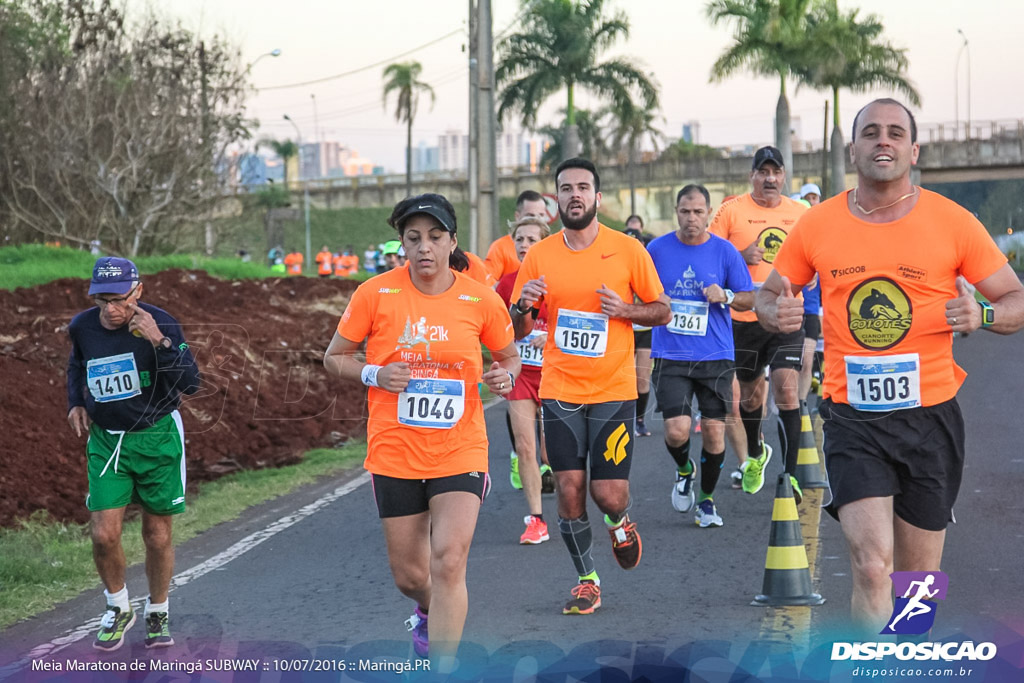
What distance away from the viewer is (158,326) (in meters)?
6.87

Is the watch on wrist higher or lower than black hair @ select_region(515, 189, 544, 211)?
lower

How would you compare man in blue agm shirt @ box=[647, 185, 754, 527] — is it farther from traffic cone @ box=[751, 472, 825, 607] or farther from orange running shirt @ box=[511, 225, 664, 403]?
traffic cone @ box=[751, 472, 825, 607]

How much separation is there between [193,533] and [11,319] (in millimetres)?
7865

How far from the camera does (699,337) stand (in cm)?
917

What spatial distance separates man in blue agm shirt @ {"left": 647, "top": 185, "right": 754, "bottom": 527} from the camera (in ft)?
29.9

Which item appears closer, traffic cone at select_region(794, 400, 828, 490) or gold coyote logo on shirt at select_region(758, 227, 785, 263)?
traffic cone at select_region(794, 400, 828, 490)

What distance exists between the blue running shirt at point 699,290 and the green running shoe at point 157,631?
3.99 metres

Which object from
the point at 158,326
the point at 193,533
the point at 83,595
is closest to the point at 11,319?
the point at 193,533

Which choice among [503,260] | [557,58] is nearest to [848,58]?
[557,58]

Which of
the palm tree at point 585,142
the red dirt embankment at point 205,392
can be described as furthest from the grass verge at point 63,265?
the palm tree at point 585,142

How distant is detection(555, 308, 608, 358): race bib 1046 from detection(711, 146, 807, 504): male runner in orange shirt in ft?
10.5

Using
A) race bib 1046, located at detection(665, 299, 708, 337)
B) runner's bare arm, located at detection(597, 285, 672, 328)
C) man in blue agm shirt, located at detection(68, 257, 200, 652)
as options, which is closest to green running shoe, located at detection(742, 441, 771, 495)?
race bib 1046, located at detection(665, 299, 708, 337)

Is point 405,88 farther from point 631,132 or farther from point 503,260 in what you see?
point 503,260

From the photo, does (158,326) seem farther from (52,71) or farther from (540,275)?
(52,71)
